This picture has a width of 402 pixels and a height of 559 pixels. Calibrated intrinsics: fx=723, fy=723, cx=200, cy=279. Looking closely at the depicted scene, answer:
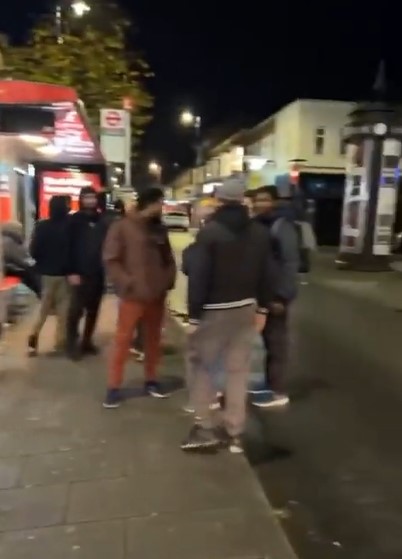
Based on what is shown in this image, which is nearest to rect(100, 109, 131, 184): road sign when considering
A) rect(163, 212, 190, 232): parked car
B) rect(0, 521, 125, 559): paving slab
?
rect(0, 521, 125, 559): paving slab

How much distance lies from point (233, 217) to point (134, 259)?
147 centimetres

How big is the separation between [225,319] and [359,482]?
1447 millimetres

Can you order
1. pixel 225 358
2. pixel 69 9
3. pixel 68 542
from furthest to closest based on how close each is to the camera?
pixel 69 9
pixel 225 358
pixel 68 542

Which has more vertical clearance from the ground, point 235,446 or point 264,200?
point 264,200

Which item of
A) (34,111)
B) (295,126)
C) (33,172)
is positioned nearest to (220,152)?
(295,126)

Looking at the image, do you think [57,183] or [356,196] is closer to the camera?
[57,183]

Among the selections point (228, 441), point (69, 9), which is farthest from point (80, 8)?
point (228, 441)

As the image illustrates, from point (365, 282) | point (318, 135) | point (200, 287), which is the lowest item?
point (365, 282)

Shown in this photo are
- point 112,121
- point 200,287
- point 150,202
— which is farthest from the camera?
point 112,121

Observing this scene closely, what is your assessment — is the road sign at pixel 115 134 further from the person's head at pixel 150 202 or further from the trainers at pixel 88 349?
the person's head at pixel 150 202

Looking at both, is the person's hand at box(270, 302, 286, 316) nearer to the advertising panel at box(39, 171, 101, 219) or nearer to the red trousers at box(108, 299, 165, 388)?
the red trousers at box(108, 299, 165, 388)

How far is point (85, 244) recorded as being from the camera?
779 centimetres

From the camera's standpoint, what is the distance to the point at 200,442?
5.20 meters

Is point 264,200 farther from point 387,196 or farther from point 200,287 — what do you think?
point 387,196
